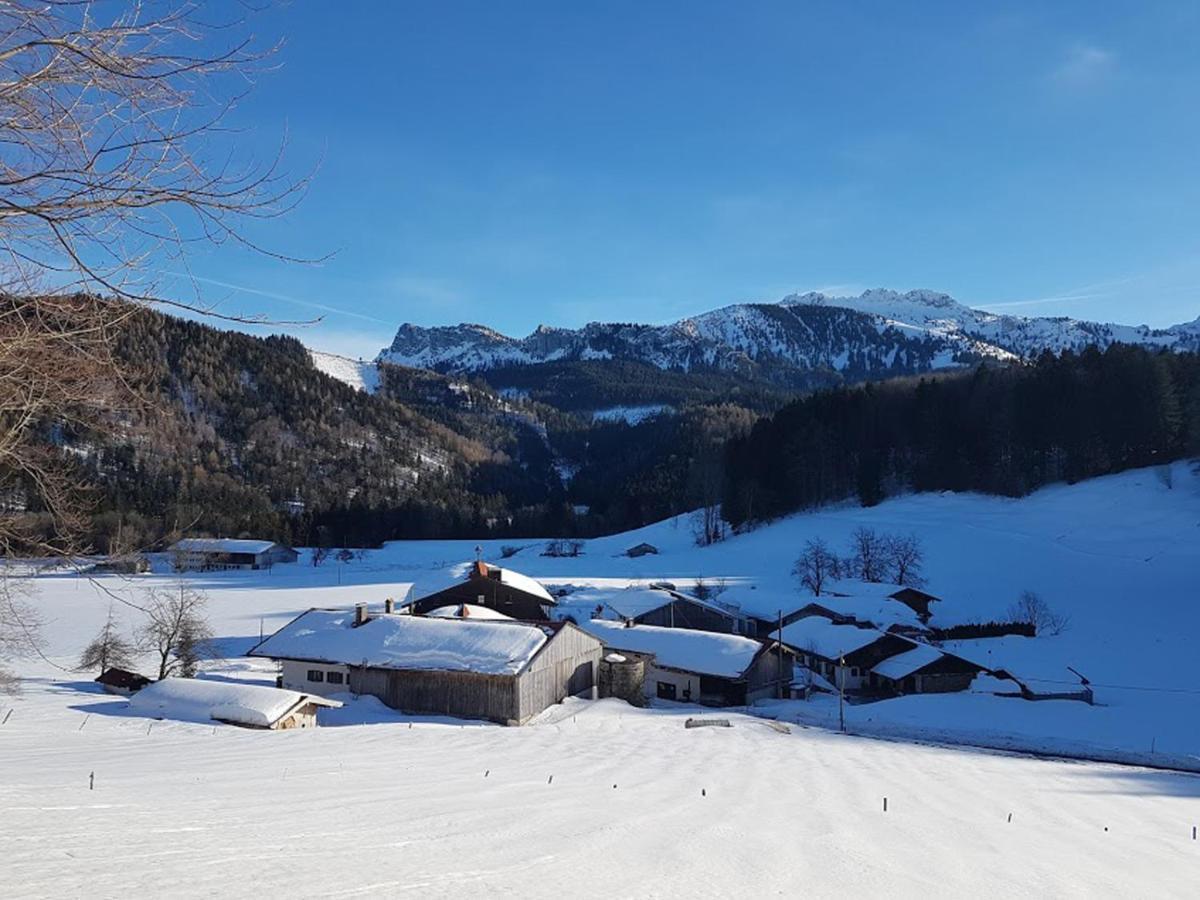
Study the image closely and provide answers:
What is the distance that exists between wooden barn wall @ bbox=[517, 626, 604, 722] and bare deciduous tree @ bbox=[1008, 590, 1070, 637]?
85.6 ft

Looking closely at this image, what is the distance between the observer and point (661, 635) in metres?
34.9

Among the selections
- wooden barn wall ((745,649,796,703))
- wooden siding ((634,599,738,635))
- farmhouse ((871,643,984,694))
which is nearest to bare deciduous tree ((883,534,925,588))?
wooden siding ((634,599,738,635))

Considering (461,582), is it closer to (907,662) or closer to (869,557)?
(907,662)

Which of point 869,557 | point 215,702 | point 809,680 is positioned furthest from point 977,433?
point 215,702

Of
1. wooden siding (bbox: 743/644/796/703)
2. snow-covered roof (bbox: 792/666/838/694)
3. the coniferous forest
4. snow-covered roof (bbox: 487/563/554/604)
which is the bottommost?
snow-covered roof (bbox: 792/666/838/694)

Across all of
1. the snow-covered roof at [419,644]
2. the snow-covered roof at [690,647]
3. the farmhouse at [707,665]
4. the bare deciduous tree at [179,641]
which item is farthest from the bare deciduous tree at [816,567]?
the bare deciduous tree at [179,641]

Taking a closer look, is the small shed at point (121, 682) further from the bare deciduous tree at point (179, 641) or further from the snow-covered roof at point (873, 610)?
the snow-covered roof at point (873, 610)

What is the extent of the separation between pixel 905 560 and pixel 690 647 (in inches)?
1081

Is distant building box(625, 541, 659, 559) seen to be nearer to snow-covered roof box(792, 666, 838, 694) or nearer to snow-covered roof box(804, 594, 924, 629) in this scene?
snow-covered roof box(804, 594, 924, 629)

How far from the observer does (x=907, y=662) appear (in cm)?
3378

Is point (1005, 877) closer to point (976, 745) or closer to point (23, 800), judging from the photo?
point (23, 800)

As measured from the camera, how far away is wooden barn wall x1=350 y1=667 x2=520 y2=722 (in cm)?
2408

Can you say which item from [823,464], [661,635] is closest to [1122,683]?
[661,635]

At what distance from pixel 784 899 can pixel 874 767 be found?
12707mm
